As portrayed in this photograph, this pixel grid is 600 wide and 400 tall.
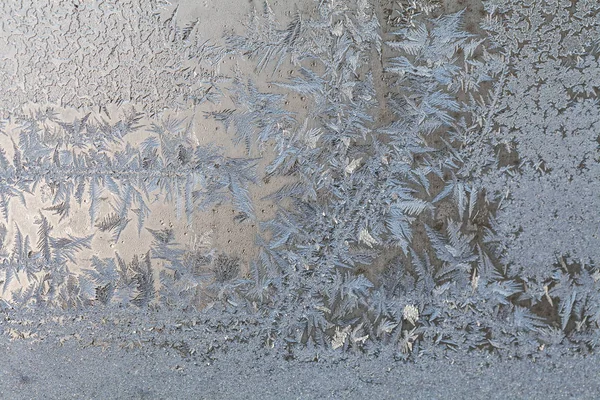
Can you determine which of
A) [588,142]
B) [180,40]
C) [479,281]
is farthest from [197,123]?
[588,142]

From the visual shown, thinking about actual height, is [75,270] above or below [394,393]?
above

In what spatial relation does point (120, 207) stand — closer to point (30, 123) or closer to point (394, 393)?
point (30, 123)

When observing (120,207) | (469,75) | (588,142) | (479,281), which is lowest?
(479,281)

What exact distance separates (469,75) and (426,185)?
0.73ft

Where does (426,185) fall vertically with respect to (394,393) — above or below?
above

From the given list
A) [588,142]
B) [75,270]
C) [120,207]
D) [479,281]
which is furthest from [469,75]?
[75,270]

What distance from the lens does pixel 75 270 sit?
85 centimetres

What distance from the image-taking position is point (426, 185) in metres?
0.79

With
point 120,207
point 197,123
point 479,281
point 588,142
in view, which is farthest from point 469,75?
point 120,207

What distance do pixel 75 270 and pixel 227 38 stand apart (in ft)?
1.84

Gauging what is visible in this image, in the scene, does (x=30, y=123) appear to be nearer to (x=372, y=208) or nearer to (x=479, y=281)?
(x=372, y=208)

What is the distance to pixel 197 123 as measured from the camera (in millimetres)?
833

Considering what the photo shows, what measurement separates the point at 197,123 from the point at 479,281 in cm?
62

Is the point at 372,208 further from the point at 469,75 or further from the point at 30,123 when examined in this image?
the point at 30,123
